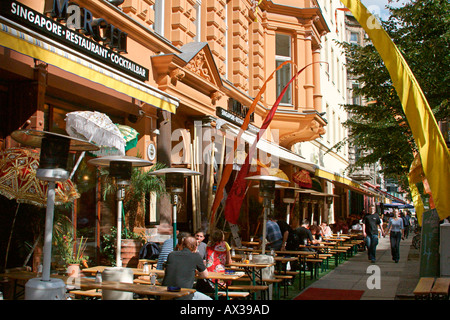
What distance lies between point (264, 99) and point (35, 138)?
49.7ft

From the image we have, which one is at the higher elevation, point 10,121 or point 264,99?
point 264,99

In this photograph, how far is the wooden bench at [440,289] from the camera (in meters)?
6.80

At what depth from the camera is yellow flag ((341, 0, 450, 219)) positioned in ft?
16.3

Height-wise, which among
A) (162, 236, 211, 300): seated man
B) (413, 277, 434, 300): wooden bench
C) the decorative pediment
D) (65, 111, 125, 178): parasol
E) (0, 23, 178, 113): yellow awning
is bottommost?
(413, 277, 434, 300): wooden bench

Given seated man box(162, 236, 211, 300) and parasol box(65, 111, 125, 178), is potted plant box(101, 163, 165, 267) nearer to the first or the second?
parasol box(65, 111, 125, 178)

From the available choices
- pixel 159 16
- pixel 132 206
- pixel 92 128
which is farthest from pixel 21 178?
pixel 159 16

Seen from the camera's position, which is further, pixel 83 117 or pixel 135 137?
pixel 135 137

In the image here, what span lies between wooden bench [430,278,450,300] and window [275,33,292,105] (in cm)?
1459

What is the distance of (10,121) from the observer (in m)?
8.09

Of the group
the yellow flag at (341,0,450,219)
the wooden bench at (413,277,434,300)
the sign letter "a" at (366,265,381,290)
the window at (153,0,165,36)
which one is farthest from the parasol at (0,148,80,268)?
the sign letter "a" at (366,265,381,290)

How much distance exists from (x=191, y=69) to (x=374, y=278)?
6887 millimetres

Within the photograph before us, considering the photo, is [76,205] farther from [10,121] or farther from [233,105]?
[233,105]

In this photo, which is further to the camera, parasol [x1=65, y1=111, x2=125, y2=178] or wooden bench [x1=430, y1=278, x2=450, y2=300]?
parasol [x1=65, y1=111, x2=125, y2=178]
